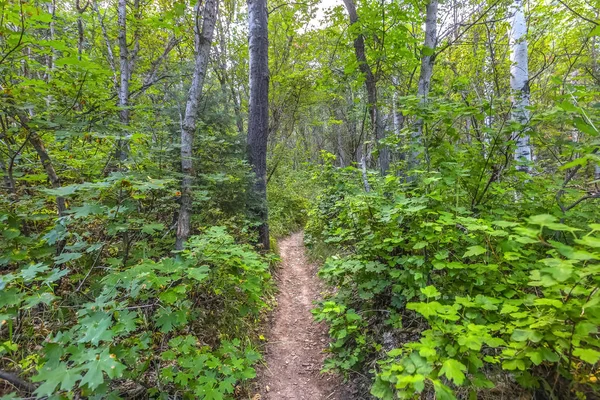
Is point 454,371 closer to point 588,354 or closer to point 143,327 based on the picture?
point 588,354

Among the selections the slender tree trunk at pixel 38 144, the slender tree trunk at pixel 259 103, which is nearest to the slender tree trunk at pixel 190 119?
the slender tree trunk at pixel 38 144

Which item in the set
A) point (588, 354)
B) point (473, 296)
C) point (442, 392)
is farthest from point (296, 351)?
point (588, 354)

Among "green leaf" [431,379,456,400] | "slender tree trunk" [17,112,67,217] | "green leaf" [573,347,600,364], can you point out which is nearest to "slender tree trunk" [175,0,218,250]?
"slender tree trunk" [17,112,67,217]

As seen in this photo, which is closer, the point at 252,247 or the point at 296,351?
the point at 252,247

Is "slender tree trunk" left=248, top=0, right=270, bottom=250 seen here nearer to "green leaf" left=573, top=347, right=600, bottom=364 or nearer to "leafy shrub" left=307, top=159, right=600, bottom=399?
"leafy shrub" left=307, top=159, right=600, bottom=399

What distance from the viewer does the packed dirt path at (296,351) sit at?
3182 millimetres

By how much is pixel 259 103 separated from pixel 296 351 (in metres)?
5.24

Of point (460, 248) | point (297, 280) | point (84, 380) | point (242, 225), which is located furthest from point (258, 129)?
point (84, 380)

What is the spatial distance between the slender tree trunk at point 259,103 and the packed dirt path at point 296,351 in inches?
53.7

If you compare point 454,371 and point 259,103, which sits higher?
point 259,103

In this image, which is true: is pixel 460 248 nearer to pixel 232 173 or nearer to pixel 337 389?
pixel 337 389

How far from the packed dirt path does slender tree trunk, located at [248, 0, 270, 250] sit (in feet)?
4.48

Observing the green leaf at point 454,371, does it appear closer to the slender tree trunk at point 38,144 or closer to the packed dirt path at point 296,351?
the packed dirt path at point 296,351

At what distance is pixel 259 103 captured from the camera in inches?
247
